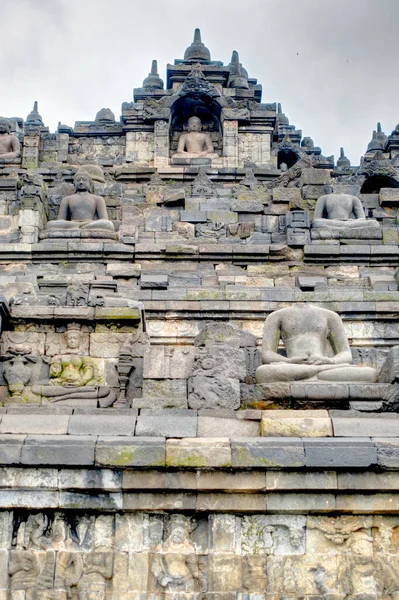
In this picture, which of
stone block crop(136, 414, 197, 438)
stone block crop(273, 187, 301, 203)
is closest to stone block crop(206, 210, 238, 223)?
stone block crop(273, 187, 301, 203)

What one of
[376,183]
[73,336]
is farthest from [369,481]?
[376,183]

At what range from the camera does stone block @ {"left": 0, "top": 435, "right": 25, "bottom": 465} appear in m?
8.65

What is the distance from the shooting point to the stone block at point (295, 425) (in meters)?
9.49

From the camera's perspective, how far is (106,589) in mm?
8453

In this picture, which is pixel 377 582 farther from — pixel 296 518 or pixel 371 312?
pixel 371 312

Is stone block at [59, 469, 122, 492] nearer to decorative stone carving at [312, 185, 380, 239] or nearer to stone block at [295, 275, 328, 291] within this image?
stone block at [295, 275, 328, 291]

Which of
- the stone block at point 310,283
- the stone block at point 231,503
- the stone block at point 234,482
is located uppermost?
the stone block at point 310,283

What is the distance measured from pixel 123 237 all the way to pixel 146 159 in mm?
8832

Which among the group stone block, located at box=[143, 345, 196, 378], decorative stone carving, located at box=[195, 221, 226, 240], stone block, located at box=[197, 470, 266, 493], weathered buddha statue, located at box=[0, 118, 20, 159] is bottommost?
stone block, located at box=[197, 470, 266, 493]

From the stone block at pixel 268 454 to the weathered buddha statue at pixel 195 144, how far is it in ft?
66.9

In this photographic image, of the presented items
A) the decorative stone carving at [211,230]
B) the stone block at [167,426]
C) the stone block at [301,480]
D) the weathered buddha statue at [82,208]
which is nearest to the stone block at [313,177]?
the decorative stone carving at [211,230]

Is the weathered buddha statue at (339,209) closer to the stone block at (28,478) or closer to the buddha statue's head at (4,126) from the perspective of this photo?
the buddha statue's head at (4,126)

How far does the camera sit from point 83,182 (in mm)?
22172

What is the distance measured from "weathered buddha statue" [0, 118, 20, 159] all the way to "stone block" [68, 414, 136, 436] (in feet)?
64.4
